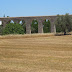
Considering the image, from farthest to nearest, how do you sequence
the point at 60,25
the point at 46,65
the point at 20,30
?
the point at 20,30, the point at 60,25, the point at 46,65

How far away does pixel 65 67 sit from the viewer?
A: 6.15 meters

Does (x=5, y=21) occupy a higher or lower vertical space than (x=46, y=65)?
higher

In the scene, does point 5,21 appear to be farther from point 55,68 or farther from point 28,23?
point 55,68

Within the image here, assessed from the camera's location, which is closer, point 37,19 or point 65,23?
point 65,23

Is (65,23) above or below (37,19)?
below

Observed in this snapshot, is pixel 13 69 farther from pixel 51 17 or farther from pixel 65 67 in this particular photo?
pixel 51 17

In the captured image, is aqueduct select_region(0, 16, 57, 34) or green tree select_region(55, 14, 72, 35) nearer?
green tree select_region(55, 14, 72, 35)

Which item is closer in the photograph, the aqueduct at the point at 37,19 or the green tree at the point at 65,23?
the green tree at the point at 65,23

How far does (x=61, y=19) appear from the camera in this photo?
3266 cm

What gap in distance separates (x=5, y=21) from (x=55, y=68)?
1774 inches

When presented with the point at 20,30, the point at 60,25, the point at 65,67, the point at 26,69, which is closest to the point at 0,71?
the point at 26,69

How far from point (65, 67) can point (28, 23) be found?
40.9 m

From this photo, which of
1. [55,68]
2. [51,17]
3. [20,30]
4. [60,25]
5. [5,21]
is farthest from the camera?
[5,21]

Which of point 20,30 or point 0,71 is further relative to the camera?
point 20,30
